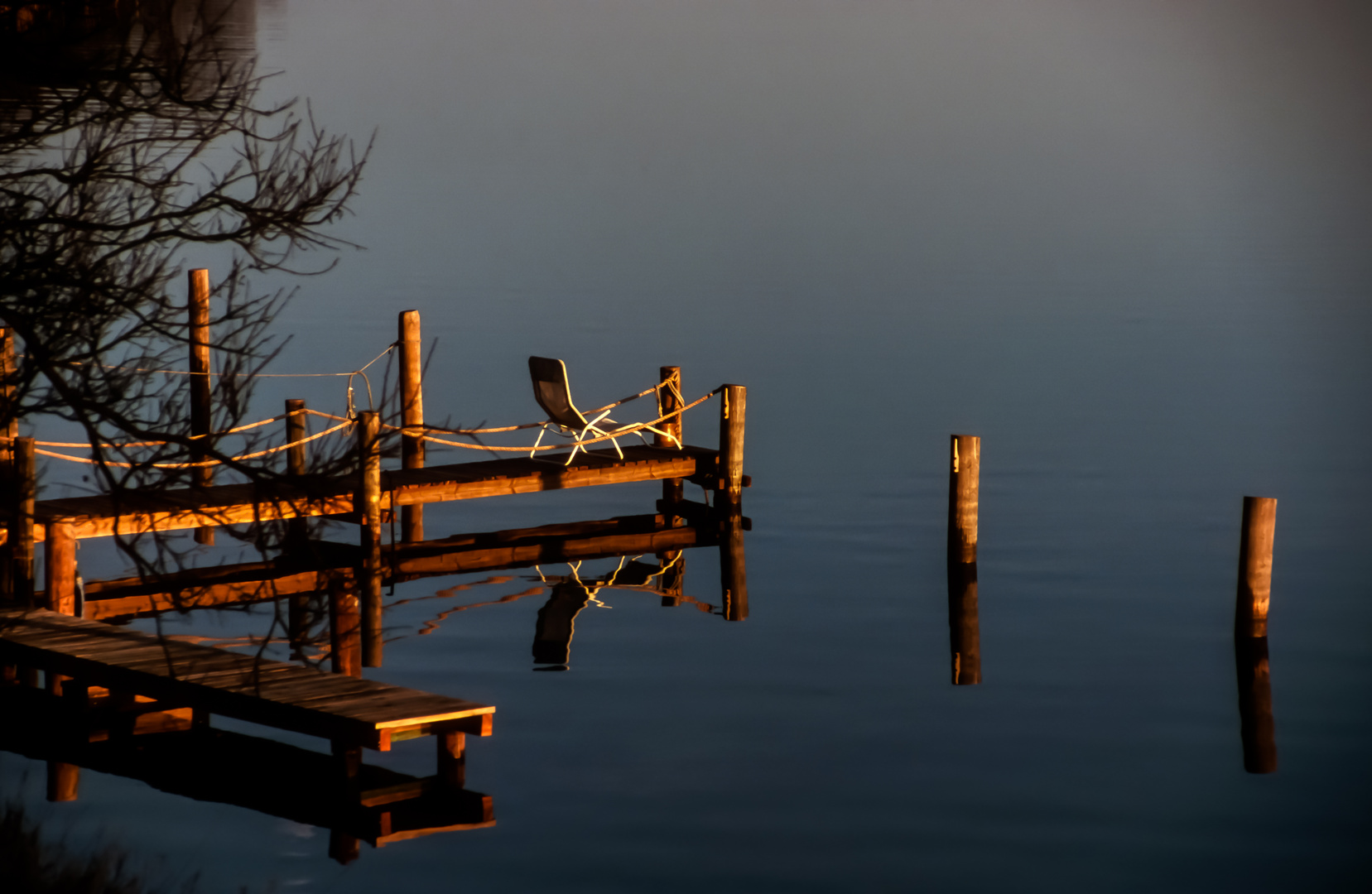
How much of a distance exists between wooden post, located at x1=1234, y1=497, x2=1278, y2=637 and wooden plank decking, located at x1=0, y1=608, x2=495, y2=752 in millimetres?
5638

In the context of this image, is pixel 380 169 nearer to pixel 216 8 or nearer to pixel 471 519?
pixel 216 8

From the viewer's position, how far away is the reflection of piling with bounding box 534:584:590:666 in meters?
13.4

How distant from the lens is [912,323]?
37.8m

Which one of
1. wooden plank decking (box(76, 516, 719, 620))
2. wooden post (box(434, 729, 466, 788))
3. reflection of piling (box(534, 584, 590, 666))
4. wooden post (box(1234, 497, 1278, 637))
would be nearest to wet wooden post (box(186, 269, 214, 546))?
wooden plank decking (box(76, 516, 719, 620))

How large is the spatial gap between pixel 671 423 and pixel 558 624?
3089mm

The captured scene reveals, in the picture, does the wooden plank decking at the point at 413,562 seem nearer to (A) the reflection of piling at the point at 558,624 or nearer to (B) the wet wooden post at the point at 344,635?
(B) the wet wooden post at the point at 344,635

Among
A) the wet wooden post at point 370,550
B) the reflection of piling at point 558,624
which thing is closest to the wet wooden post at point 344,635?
the wet wooden post at point 370,550

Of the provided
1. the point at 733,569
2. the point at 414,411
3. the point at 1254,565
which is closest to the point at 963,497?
the point at 1254,565

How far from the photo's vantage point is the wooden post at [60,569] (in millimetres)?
11742

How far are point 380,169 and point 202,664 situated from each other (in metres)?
79.5

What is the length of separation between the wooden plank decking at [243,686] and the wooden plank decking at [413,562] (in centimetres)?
141

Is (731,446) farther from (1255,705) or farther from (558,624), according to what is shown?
(1255,705)

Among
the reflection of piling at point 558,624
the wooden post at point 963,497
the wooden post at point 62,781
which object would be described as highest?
the wooden post at point 963,497

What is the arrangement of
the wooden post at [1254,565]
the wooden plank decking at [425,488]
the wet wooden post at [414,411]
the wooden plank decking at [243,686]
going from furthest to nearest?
the wet wooden post at [414,411] < the wooden plank decking at [425,488] < the wooden post at [1254,565] < the wooden plank decking at [243,686]
